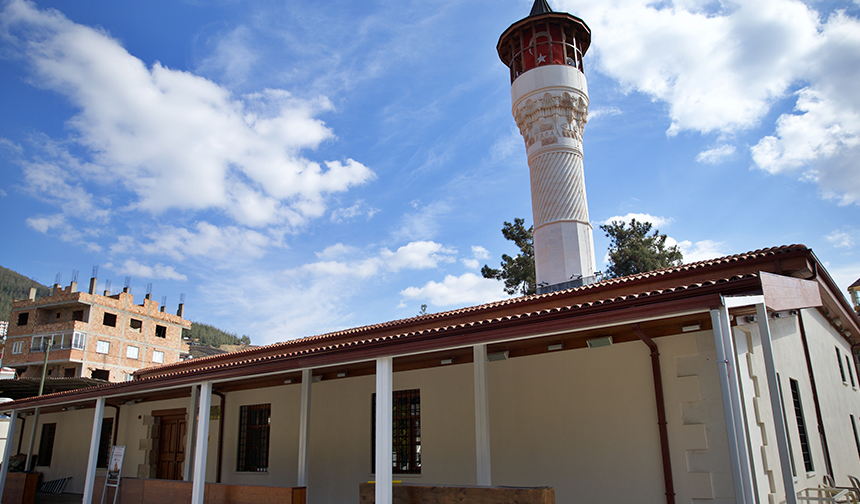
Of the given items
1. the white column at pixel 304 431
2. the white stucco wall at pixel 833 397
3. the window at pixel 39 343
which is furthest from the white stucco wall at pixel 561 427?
the window at pixel 39 343

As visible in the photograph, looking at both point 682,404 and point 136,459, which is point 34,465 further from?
point 682,404

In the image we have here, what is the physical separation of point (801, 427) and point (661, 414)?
3266mm

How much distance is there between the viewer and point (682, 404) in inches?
285

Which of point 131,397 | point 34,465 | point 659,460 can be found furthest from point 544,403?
point 34,465

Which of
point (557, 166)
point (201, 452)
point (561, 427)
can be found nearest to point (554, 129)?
point (557, 166)

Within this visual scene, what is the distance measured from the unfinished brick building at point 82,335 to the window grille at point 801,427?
45352 mm

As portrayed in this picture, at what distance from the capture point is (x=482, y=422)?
7285 millimetres

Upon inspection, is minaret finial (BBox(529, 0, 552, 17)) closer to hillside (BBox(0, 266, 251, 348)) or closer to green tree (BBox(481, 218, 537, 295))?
green tree (BBox(481, 218, 537, 295))

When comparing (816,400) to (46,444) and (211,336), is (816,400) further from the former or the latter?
(211,336)

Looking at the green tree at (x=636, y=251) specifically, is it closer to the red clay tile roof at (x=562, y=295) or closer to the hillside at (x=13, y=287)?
the red clay tile roof at (x=562, y=295)

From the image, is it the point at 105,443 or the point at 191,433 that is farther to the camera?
the point at 105,443

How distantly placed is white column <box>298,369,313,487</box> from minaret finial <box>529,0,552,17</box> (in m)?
14.8

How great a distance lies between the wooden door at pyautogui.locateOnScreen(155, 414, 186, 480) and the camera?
550 inches

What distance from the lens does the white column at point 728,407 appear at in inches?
176
